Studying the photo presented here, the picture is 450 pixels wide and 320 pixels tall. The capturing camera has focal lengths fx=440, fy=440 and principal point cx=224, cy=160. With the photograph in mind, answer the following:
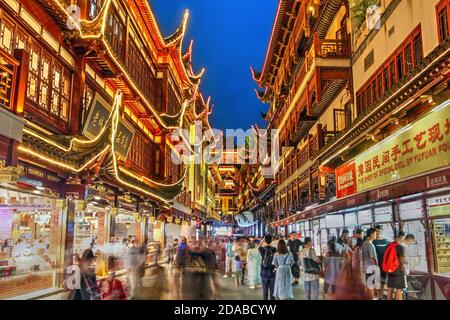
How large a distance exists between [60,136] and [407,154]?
30.7ft

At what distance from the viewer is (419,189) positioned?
949 cm

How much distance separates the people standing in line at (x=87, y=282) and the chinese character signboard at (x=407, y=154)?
7176mm

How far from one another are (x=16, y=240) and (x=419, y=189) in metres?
12.5

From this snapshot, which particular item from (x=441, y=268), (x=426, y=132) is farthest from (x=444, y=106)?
(x=441, y=268)

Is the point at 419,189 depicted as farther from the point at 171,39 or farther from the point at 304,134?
the point at 171,39

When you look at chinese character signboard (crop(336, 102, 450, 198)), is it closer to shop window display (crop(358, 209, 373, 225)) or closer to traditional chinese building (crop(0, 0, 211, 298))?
shop window display (crop(358, 209, 373, 225))

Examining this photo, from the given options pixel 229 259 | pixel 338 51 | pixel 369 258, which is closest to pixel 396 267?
pixel 369 258

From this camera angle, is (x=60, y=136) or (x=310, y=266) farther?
(x=60, y=136)

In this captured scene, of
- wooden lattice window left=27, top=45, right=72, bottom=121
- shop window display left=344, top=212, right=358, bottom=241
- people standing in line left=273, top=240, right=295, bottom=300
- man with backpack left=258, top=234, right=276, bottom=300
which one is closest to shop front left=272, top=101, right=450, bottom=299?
shop window display left=344, top=212, right=358, bottom=241

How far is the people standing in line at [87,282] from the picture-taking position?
704 centimetres

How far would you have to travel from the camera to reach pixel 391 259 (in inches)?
376

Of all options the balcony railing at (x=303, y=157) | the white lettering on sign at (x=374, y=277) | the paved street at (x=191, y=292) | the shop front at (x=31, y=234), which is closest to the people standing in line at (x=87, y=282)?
the paved street at (x=191, y=292)

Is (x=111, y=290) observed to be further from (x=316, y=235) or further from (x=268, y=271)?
(x=316, y=235)
